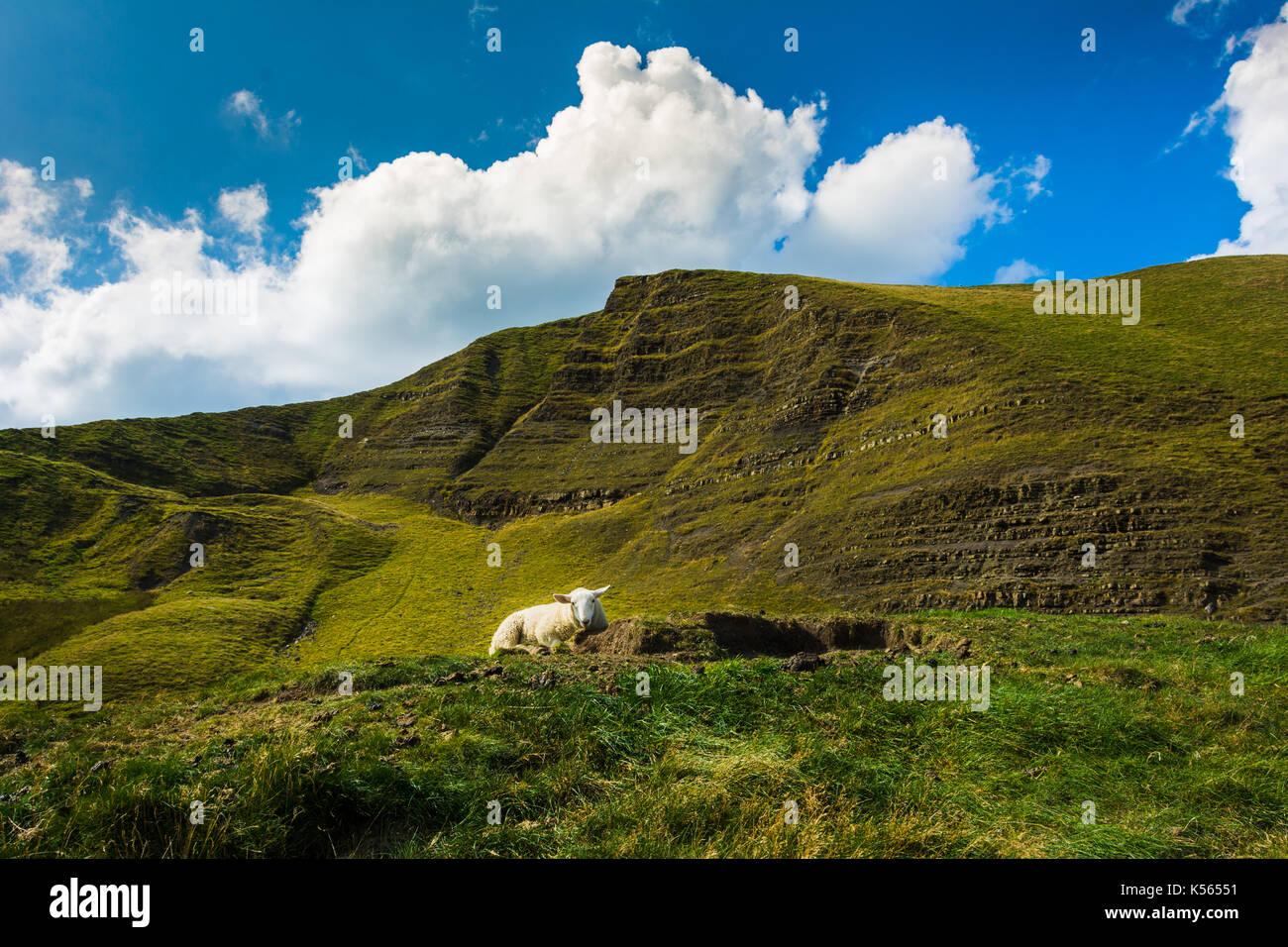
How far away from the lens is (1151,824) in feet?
16.8

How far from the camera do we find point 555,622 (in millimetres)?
19953

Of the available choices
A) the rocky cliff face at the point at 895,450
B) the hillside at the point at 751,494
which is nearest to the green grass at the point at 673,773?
the hillside at the point at 751,494

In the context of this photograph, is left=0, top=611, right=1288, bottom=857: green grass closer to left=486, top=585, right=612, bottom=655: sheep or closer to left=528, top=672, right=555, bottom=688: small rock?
left=528, top=672, right=555, bottom=688: small rock

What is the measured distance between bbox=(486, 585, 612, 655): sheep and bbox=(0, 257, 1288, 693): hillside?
8.08 meters

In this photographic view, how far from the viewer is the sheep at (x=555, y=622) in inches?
736

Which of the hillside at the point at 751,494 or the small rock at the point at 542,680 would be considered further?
the hillside at the point at 751,494

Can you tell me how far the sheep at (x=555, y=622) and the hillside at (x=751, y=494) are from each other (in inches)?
318

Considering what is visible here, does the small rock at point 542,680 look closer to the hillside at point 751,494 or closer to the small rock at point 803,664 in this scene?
the small rock at point 803,664

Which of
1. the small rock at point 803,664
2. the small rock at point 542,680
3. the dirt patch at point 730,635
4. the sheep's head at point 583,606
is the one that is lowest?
the dirt patch at point 730,635

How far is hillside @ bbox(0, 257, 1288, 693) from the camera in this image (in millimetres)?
38781

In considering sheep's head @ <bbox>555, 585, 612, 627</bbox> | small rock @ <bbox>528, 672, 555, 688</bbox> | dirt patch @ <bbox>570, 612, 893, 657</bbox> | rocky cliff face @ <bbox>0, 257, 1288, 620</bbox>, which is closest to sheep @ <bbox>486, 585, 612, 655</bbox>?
sheep's head @ <bbox>555, 585, 612, 627</bbox>

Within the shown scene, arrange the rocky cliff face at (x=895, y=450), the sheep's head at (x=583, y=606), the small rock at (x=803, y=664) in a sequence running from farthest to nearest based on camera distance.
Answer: the rocky cliff face at (x=895, y=450), the sheep's head at (x=583, y=606), the small rock at (x=803, y=664)

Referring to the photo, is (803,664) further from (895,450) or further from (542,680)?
(895,450)

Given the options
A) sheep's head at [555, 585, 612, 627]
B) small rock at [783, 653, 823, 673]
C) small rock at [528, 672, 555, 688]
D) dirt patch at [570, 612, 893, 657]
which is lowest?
dirt patch at [570, 612, 893, 657]
